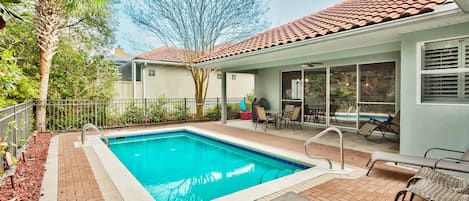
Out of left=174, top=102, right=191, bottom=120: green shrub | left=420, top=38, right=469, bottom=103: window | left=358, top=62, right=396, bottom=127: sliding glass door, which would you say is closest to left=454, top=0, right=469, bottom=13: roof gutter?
left=420, top=38, right=469, bottom=103: window

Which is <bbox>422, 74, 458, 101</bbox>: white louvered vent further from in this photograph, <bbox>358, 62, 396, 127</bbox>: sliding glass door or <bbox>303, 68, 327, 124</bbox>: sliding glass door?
<bbox>303, 68, 327, 124</bbox>: sliding glass door

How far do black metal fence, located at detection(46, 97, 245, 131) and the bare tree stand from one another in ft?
2.28

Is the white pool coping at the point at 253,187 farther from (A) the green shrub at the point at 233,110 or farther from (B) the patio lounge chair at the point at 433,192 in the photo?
(A) the green shrub at the point at 233,110

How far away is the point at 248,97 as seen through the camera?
1642cm

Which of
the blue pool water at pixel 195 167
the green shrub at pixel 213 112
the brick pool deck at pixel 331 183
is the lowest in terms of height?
the blue pool water at pixel 195 167

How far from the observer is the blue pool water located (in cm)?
448

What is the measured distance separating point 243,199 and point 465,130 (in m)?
3.99

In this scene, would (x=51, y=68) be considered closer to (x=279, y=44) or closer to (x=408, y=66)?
(x=279, y=44)

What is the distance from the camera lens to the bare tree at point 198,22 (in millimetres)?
12102

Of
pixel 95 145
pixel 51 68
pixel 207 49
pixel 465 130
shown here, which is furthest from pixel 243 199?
pixel 207 49

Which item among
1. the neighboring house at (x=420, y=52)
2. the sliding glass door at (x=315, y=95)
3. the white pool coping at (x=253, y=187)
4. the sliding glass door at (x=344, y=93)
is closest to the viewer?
the white pool coping at (x=253, y=187)

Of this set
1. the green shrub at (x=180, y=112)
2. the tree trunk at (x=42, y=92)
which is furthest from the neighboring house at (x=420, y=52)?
the tree trunk at (x=42, y=92)

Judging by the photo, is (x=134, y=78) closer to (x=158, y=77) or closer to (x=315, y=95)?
(x=158, y=77)

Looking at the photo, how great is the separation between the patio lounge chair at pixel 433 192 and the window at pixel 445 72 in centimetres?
234
